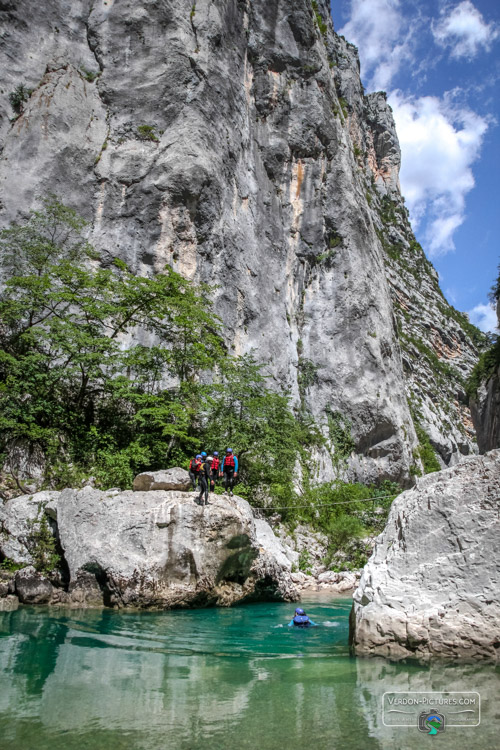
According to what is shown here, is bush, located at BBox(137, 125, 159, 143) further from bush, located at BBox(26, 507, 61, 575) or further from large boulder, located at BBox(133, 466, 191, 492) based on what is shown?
bush, located at BBox(26, 507, 61, 575)

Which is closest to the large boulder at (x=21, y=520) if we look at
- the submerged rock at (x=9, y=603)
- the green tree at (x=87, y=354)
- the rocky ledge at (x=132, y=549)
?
the rocky ledge at (x=132, y=549)

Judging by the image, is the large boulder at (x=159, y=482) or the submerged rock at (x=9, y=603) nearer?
the submerged rock at (x=9, y=603)

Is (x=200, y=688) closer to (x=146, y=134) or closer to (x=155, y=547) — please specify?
(x=155, y=547)

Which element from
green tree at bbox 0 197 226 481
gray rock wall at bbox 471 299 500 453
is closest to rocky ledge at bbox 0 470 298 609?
green tree at bbox 0 197 226 481

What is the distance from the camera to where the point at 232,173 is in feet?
82.0

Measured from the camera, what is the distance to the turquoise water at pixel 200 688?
13.6ft

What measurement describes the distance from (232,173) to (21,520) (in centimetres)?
1952

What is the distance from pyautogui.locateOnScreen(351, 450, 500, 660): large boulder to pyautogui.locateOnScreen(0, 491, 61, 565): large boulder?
24.7 feet

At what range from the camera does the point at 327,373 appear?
27.3 m

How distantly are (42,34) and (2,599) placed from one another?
2426 cm

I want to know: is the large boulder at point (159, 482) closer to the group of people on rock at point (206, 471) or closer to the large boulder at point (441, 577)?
the group of people on rock at point (206, 471)

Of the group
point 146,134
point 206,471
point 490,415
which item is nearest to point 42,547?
point 206,471

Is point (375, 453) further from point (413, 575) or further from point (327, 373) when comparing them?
point (413, 575)

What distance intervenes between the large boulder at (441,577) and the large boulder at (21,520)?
24.7 feet
